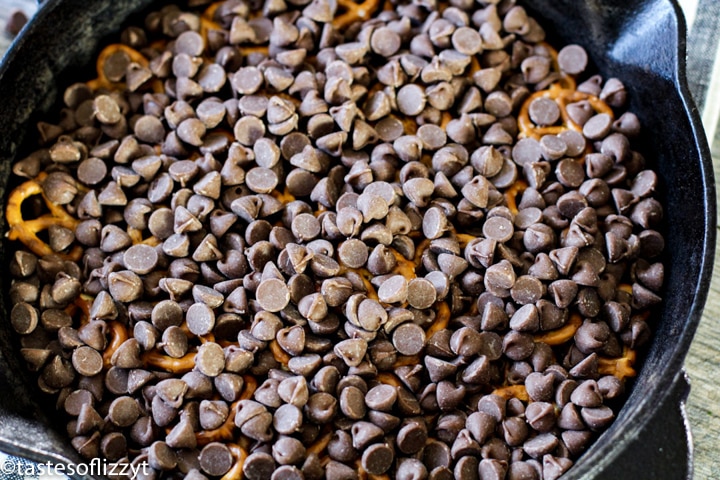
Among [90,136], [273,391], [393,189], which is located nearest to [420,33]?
[393,189]

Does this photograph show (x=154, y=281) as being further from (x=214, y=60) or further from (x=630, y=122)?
(x=630, y=122)

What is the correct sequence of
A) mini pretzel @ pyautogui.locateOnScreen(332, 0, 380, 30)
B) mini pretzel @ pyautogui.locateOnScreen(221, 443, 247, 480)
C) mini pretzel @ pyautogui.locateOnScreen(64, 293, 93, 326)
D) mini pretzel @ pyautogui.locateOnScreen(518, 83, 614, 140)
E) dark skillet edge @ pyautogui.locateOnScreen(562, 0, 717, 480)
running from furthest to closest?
mini pretzel @ pyautogui.locateOnScreen(332, 0, 380, 30)
mini pretzel @ pyautogui.locateOnScreen(518, 83, 614, 140)
mini pretzel @ pyautogui.locateOnScreen(64, 293, 93, 326)
mini pretzel @ pyautogui.locateOnScreen(221, 443, 247, 480)
dark skillet edge @ pyautogui.locateOnScreen(562, 0, 717, 480)

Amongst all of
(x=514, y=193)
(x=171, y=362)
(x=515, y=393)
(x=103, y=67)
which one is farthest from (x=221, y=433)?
(x=103, y=67)

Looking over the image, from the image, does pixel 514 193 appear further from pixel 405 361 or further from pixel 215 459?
pixel 215 459

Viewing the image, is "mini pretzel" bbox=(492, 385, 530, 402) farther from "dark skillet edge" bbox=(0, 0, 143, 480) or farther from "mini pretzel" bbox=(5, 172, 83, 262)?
"mini pretzel" bbox=(5, 172, 83, 262)

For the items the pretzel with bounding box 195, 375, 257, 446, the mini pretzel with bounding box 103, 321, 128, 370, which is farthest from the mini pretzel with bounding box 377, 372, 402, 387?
the mini pretzel with bounding box 103, 321, 128, 370

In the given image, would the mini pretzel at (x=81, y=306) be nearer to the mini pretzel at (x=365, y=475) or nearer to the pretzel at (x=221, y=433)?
the pretzel at (x=221, y=433)
